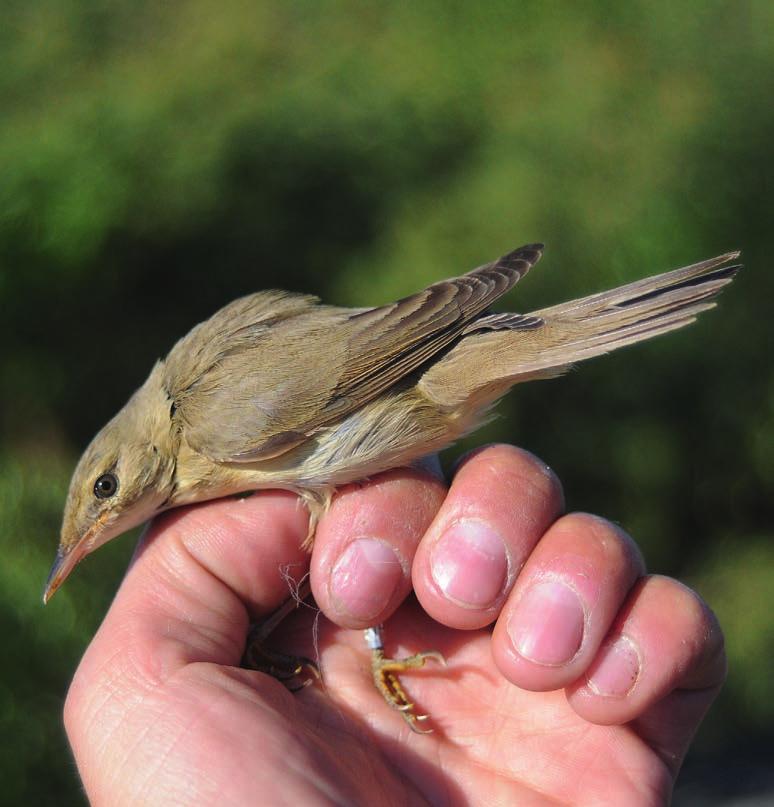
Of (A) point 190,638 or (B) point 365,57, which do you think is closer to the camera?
(A) point 190,638

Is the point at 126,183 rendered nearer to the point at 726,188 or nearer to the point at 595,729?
the point at 726,188

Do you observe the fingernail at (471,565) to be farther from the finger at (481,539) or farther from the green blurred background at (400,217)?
the green blurred background at (400,217)

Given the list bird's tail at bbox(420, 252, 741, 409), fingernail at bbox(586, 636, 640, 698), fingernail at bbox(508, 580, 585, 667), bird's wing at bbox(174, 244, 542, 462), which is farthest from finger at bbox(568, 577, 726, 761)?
bird's wing at bbox(174, 244, 542, 462)

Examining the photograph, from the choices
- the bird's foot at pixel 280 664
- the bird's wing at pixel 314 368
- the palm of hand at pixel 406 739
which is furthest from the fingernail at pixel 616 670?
the bird's wing at pixel 314 368

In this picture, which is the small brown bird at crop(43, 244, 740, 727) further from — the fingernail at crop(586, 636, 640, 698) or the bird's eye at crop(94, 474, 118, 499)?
the fingernail at crop(586, 636, 640, 698)

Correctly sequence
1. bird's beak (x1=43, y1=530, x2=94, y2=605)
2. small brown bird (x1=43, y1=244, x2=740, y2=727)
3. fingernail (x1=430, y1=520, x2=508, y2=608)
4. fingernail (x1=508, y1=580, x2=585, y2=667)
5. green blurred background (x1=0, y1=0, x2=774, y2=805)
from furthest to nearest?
green blurred background (x1=0, y1=0, x2=774, y2=805) → bird's beak (x1=43, y1=530, x2=94, y2=605) → small brown bird (x1=43, y1=244, x2=740, y2=727) → fingernail (x1=430, y1=520, x2=508, y2=608) → fingernail (x1=508, y1=580, x2=585, y2=667)

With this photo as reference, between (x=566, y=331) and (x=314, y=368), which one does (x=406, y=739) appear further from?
(x=566, y=331)

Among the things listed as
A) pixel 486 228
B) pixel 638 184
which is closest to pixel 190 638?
pixel 486 228
